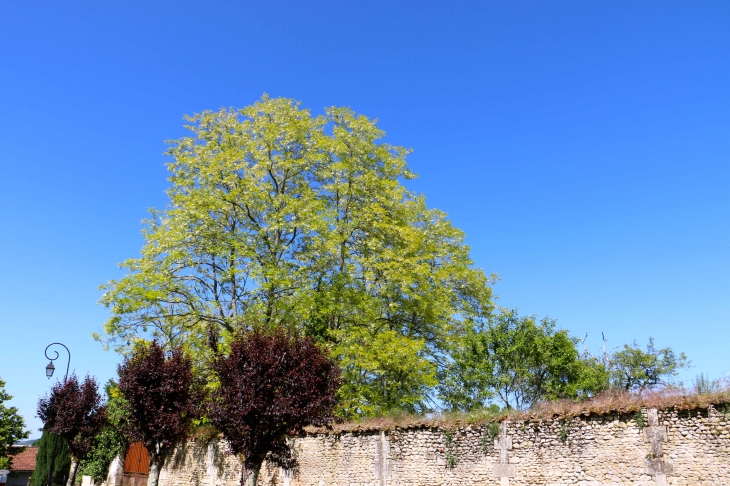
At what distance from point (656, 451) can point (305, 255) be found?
51.6ft

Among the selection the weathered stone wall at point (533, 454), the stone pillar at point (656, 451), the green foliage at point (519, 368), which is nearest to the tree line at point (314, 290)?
the green foliage at point (519, 368)

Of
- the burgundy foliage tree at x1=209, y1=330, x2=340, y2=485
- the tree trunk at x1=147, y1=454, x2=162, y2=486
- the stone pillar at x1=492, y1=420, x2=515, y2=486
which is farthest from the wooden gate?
the stone pillar at x1=492, y1=420, x2=515, y2=486

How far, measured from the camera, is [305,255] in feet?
77.8

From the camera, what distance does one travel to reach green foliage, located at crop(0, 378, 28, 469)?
110ft

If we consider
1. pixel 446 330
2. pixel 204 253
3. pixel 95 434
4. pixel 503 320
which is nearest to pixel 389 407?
pixel 446 330

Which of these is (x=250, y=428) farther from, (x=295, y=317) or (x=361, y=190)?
(x=361, y=190)

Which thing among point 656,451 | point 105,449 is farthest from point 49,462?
point 656,451

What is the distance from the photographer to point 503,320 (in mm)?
24500

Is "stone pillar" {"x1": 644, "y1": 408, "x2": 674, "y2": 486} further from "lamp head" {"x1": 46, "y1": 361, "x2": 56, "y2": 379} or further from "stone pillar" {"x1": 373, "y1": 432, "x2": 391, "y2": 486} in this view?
"lamp head" {"x1": 46, "y1": 361, "x2": 56, "y2": 379}

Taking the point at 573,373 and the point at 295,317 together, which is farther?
the point at 573,373

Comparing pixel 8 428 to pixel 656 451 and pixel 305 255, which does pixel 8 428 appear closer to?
pixel 305 255

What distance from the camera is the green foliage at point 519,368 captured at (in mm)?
23312

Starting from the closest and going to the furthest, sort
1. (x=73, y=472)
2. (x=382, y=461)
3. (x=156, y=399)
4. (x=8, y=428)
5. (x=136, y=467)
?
(x=382, y=461)
(x=156, y=399)
(x=73, y=472)
(x=136, y=467)
(x=8, y=428)

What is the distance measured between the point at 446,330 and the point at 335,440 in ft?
32.7
